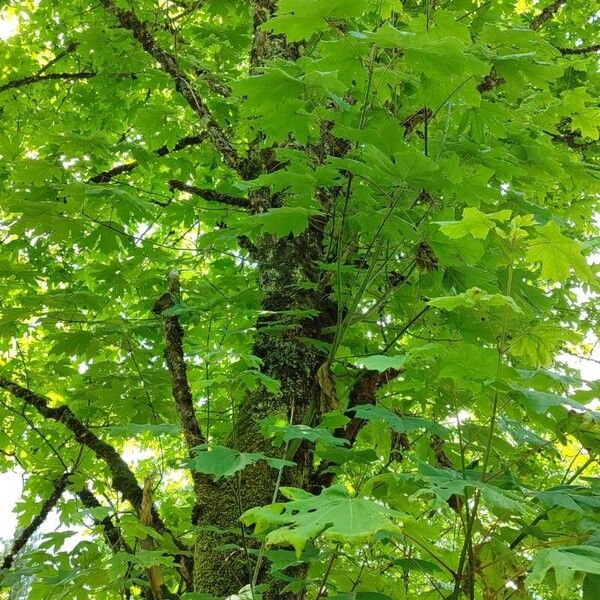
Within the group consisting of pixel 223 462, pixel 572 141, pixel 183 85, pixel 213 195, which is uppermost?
pixel 572 141

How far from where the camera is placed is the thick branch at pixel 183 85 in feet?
9.93

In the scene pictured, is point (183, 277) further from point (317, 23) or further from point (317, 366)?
point (317, 23)

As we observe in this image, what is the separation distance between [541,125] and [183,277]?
2.12m

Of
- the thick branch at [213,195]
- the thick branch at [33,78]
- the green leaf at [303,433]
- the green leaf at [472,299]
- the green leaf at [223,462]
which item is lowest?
the green leaf at [223,462]

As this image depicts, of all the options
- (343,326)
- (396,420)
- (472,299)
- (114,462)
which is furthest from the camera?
(114,462)

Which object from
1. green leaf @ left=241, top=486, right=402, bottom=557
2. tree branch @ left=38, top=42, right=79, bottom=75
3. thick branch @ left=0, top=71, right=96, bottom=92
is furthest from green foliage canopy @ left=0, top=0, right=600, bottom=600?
tree branch @ left=38, top=42, right=79, bottom=75

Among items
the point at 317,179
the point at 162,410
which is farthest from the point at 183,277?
the point at 317,179

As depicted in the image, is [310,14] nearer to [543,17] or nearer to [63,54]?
[543,17]

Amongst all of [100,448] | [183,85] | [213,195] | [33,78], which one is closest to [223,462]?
[100,448]

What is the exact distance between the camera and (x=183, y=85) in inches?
125

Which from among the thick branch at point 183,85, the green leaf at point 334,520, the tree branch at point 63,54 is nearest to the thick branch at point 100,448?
the green leaf at point 334,520

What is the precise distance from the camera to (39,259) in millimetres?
4324

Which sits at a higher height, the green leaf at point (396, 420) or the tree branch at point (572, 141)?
the tree branch at point (572, 141)

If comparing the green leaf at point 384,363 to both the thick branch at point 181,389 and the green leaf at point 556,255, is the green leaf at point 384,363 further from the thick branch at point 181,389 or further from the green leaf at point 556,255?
the thick branch at point 181,389
